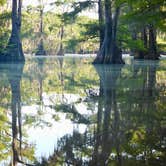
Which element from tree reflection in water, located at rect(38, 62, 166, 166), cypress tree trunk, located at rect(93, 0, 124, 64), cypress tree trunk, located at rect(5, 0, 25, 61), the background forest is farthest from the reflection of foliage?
cypress tree trunk, located at rect(5, 0, 25, 61)

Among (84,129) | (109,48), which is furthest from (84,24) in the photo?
(84,129)

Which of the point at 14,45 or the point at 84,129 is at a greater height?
the point at 14,45

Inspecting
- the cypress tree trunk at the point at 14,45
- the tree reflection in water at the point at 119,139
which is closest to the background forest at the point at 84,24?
the cypress tree trunk at the point at 14,45

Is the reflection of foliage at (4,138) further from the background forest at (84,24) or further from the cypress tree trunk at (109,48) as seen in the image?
the cypress tree trunk at (109,48)

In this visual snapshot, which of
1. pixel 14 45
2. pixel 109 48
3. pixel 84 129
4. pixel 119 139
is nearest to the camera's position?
pixel 119 139

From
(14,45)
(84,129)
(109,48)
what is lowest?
(84,129)

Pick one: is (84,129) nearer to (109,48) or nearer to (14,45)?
(109,48)

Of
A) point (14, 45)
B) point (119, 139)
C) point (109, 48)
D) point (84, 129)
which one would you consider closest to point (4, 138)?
point (84, 129)

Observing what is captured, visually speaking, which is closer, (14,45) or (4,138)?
(4,138)

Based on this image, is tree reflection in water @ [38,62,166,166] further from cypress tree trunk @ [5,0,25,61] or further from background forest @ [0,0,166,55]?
cypress tree trunk @ [5,0,25,61]

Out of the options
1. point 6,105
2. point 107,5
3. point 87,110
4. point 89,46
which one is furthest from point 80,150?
point 89,46

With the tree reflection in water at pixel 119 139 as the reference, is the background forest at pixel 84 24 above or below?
above

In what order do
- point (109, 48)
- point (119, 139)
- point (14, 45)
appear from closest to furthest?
point (119, 139)
point (109, 48)
point (14, 45)

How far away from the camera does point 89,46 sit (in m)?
83.4
